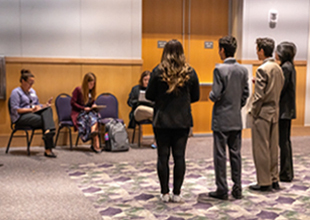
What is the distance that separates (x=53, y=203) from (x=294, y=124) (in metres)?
6.12

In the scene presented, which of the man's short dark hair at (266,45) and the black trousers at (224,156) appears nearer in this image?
the black trousers at (224,156)

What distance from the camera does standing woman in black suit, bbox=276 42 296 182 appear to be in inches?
185

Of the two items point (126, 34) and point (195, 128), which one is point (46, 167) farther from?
point (195, 128)

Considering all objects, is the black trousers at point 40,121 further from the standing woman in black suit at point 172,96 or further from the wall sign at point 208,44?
the wall sign at point 208,44

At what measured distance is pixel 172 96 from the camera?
12.8 ft

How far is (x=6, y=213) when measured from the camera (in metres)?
3.75

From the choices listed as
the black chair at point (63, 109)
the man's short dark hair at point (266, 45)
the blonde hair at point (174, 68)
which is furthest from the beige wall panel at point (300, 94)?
the blonde hair at point (174, 68)

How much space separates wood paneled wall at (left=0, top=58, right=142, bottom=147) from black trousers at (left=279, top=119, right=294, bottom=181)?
136 inches

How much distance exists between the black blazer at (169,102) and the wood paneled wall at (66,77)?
12.0 ft

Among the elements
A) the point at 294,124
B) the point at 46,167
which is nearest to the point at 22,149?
the point at 46,167

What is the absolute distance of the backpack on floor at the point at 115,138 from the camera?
6742 mm

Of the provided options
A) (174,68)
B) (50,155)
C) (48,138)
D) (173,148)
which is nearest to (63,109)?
(48,138)

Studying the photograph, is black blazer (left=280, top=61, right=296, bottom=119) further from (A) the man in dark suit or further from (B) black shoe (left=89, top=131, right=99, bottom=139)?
(B) black shoe (left=89, top=131, right=99, bottom=139)

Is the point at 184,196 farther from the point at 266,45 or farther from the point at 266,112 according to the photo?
the point at 266,45
